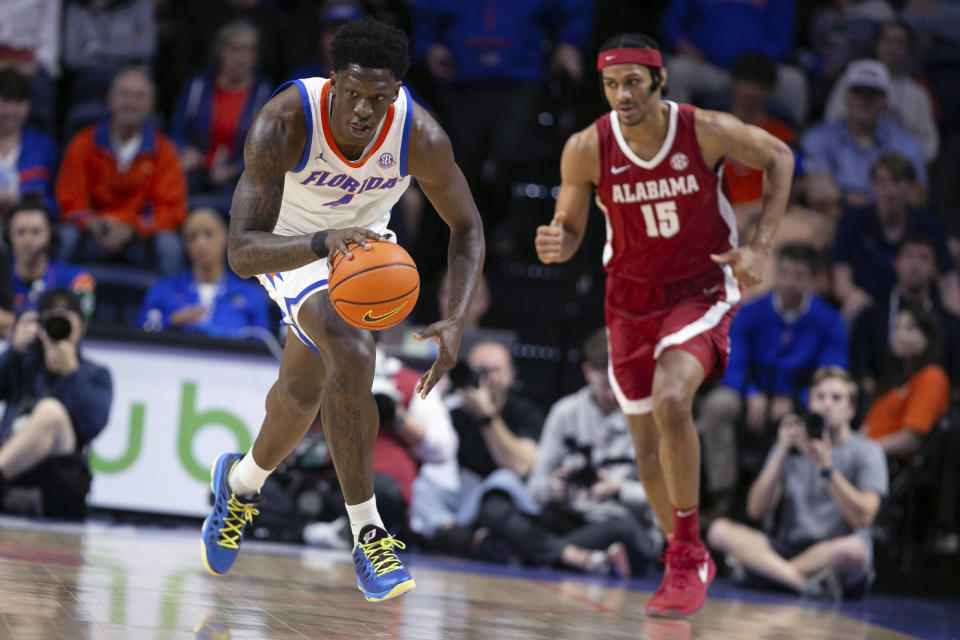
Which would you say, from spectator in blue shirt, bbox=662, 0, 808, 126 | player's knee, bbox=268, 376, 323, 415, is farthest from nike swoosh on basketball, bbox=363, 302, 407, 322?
spectator in blue shirt, bbox=662, 0, 808, 126

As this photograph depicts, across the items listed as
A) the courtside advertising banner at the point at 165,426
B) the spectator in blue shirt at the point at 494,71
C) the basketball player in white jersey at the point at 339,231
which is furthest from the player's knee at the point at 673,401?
the spectator in blue shirt at the point at 494,71

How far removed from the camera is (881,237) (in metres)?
8.52

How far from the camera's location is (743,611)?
5.62 meters

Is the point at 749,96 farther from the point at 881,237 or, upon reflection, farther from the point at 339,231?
the point at 339,231

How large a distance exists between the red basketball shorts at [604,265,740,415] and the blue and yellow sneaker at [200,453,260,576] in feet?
5.34

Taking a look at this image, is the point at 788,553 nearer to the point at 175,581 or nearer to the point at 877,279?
the point at 877,279

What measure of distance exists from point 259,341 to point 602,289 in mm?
2810

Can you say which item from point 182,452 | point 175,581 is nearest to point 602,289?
point 182,452

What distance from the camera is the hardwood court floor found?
140 inches

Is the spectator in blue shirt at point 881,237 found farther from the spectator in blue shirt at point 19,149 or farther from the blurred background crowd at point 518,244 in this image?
the spectator in blue shirt at point 19,149

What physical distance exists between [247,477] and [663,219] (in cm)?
200

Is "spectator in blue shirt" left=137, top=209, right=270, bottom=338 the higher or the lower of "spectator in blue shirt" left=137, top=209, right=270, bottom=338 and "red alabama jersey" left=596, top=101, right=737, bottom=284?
the lower

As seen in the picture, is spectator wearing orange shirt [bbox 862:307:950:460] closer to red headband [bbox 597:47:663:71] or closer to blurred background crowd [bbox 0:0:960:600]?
blurred background crowd [bbox 0:0:960:600]

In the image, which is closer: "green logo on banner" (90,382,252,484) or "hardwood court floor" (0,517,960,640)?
"hardwood court floor" (0,517,960,640)
